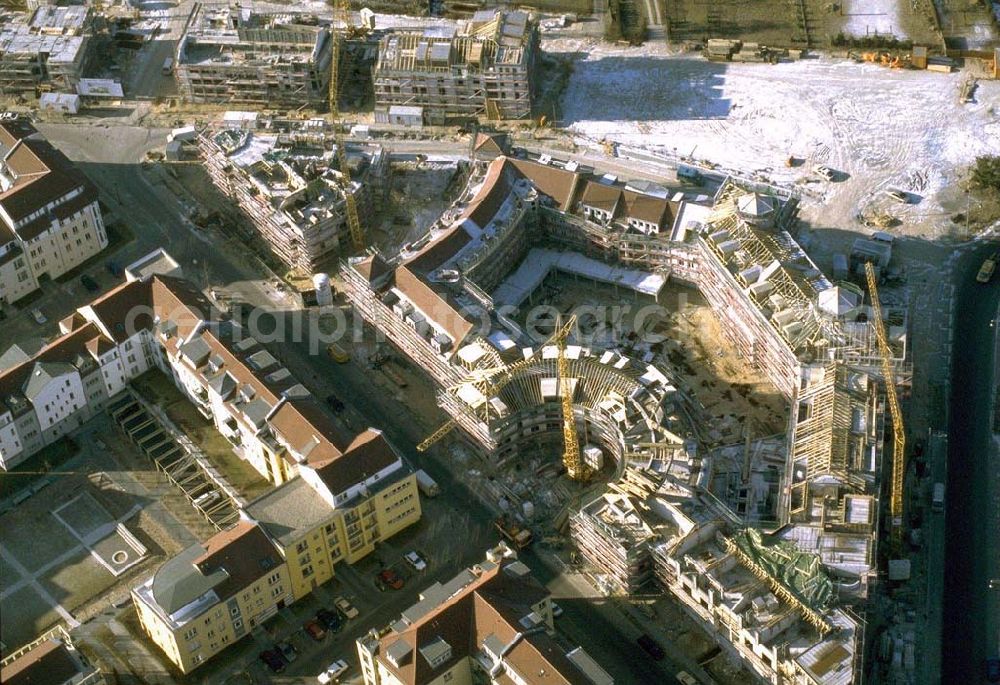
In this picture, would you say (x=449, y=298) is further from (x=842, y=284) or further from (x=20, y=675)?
(x=20, y=675)

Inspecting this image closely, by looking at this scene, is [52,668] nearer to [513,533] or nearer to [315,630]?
[315,630]

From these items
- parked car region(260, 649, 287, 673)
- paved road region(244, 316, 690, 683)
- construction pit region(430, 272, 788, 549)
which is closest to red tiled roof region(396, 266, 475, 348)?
construction pit region(430, 272, 788, 549)

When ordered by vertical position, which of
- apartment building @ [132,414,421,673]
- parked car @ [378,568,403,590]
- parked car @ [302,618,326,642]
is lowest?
parked car @ [302,618,326,642]

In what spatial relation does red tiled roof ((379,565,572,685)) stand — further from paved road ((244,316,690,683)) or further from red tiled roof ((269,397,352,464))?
red tiled roof ((269,397,352,464))

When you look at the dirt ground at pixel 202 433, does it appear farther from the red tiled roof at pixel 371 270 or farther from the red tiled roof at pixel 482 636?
the red tiled roof at pixel 482 636

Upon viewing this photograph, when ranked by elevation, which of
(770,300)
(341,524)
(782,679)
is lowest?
(782,679)

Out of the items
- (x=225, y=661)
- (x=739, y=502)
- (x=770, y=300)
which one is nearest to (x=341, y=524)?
(x=225, y=661)
